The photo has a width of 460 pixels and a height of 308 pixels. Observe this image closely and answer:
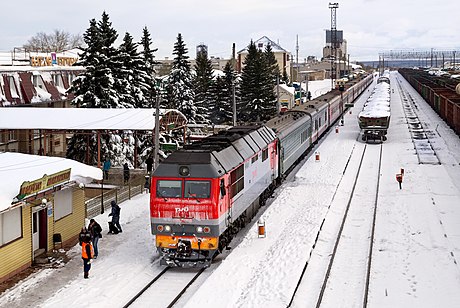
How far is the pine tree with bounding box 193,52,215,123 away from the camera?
65575 mm

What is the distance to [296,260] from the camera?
1864 centimetres

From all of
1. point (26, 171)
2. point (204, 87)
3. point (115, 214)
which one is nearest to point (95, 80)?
point (115, 214)

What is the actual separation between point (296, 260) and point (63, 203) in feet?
28.0

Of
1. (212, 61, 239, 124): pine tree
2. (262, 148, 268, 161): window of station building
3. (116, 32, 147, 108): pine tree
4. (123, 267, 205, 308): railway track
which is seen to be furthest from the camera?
(212, 61, 239, 124): pine tree

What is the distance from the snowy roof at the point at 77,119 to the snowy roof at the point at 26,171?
11373 millimetres

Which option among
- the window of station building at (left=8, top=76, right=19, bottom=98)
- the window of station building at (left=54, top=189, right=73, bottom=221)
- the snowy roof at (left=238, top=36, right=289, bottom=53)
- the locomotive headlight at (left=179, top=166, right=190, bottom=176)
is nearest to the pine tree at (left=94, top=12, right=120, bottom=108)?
the window of station building at (left=8, top=76, right=19, bottom=98)

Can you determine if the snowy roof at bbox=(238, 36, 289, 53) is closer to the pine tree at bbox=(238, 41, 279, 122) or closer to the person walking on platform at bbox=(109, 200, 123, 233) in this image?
the pine tree at bbox=(238, 41, 279, 122)

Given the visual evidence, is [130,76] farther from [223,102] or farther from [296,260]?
[296,260]

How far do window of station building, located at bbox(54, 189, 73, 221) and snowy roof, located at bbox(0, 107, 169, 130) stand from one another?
12.3 metres

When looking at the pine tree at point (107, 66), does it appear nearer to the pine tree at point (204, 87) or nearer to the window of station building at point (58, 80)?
the window of station building at point (58, 80)

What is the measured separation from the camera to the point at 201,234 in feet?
58.4

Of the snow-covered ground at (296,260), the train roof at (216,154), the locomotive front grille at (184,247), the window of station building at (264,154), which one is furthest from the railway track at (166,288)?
the window of station building at (264,154)

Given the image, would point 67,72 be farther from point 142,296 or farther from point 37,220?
point 142,296

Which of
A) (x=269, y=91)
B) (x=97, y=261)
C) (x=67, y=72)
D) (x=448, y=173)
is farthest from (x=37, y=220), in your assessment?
(x=269, y=91)
